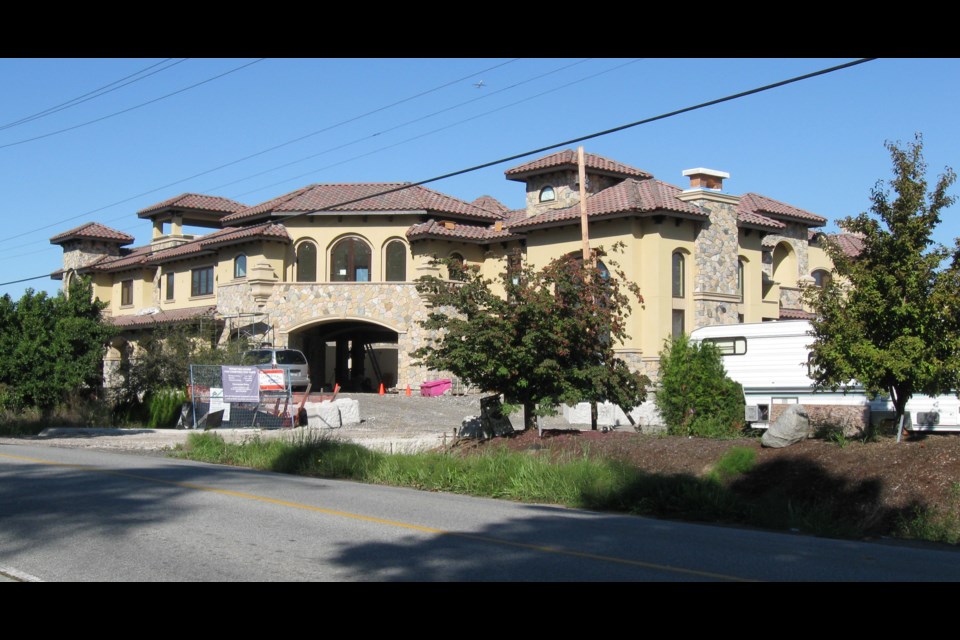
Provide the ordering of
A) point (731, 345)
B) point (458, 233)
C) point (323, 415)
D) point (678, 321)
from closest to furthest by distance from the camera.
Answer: point (731, 345) < point (323, 415) < point (678, 321) < point (458, 233)

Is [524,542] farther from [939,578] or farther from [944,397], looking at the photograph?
[944,397]

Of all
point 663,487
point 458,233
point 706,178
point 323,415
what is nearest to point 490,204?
point 458,233

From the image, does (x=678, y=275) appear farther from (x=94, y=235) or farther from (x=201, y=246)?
(x=94, y=235)

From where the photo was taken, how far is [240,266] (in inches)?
1750

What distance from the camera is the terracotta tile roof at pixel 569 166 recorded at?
38.6 metres

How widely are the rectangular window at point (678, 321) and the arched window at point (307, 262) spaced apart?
51.2 ft

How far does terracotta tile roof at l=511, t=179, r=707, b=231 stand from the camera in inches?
1382

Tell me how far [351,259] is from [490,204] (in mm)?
8815

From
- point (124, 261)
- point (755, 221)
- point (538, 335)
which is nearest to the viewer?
point (538, 335)

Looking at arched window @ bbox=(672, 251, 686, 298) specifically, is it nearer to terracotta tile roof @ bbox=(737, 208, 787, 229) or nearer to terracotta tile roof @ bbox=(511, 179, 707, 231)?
terracotta tile roof @ bbox=(511, 179, 707, 231)

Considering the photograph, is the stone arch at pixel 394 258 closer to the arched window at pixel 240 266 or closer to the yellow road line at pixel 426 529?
the arched window at pixel 240 266

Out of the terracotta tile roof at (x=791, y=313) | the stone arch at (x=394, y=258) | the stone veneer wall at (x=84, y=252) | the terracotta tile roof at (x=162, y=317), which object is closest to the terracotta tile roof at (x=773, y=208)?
the terracotta tile roof at (x=791, y=313)
